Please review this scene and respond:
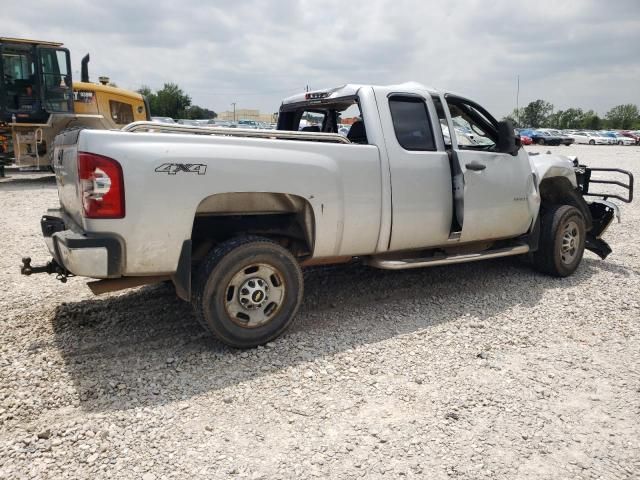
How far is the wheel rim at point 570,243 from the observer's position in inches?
237

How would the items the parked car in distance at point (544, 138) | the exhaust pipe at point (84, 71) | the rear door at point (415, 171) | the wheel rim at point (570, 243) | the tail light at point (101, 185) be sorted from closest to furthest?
the tail light at point (101, 185)
the rear door at point (415, 171)
the wheel rim at point (570, 243)
the exhaust pipe at point (84, 71)
the parked car in distance at point (544, 138)

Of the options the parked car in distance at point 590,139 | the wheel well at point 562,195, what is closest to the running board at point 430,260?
the wheel well at point 562,195

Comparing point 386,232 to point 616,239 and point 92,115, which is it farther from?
point 92,115

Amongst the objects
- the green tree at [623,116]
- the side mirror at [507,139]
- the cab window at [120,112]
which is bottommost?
the side mirror at [507,139]

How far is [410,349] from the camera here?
13.3ft

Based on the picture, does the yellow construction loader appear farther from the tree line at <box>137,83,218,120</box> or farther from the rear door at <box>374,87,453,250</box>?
the tree line at <box>137,83,218,120</box>

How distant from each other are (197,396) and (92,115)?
13.6 m

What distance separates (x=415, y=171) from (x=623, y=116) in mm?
113344

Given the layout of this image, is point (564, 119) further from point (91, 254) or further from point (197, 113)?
point (91, 254)

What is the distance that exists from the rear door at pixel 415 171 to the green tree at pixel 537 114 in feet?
324

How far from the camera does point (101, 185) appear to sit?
10.6 feet

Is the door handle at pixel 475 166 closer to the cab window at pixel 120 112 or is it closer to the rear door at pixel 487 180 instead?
the rear door at pixel 487 180

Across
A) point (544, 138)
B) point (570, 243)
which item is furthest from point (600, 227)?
point (544, 138)

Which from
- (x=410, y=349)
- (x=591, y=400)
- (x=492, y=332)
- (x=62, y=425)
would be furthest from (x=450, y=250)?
(x=62, y=425)
